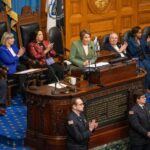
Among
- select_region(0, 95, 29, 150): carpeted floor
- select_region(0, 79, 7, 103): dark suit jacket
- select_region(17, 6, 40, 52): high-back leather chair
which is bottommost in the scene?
select_region(0, 95, 29, 150): carpeted floor

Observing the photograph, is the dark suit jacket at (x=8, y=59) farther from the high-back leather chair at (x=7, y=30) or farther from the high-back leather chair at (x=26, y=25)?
the high-back leather chair at (x=26, y=25)

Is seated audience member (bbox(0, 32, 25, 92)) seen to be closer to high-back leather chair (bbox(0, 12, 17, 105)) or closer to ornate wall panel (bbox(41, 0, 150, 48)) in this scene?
high-back leather chair (bbox(0, 12, 17, 105))

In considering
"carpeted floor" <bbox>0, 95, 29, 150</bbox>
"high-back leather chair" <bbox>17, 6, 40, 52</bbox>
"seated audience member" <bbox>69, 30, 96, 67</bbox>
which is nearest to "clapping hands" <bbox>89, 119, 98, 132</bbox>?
"carpeted floor" <bbox>0, 95, 29, 150</bbox>

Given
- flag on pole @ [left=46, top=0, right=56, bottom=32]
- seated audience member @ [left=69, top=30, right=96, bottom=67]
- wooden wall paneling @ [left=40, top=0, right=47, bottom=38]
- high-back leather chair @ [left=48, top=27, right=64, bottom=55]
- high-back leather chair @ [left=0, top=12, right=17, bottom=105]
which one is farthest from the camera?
wooden wall paneling @ [left=40, top=0, right=47, bottom=38]

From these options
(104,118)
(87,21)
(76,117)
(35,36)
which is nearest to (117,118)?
(104,118)

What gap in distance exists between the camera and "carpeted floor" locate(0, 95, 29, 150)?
775cm

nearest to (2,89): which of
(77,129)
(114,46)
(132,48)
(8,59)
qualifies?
(8,59)

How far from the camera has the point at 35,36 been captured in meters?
9.64

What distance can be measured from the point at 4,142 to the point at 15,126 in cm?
38

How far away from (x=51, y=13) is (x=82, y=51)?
181 centimetres

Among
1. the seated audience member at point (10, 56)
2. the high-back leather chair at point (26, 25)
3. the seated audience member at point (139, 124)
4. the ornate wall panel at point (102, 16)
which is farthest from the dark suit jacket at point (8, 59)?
the seated audience member at point (139, 124)

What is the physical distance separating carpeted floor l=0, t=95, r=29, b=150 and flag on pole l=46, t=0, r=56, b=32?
77.6 inches

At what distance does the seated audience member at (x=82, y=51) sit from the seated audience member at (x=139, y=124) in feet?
4.63

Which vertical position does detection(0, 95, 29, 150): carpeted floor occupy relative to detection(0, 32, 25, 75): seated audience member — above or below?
below
